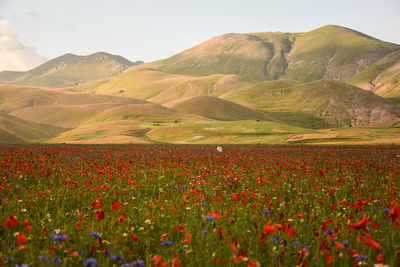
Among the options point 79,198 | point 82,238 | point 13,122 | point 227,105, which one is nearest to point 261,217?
point 82,238

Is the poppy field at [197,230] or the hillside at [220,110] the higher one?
the hillside at [220,110]

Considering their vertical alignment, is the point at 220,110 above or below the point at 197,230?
above

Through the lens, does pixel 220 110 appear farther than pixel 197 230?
Yes

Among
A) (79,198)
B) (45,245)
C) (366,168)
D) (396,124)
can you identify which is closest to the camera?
(45,245)

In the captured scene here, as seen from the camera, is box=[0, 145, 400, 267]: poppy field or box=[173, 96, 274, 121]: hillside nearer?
box=[0, 145, 400, 267]: poppy field

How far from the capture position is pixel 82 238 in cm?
422

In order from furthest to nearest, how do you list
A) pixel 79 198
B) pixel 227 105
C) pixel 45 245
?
pixel 227 105 < pixel 79 198 < pixel 45 245

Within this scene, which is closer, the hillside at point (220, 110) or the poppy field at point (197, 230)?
the poppy field at point (197, 230)

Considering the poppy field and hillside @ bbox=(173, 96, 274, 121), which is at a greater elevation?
hillside @ bbox=(173, 96, 274, 121)

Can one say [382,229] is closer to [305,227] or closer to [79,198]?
[305,227]

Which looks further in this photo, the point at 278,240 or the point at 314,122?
the point at 314,122

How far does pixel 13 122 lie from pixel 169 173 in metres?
119

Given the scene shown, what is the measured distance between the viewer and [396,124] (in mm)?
130125

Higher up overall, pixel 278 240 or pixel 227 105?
pixel 227 105
